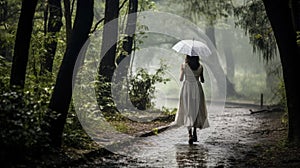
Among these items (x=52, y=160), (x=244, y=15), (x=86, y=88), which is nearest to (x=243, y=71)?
(x=244, y=15)

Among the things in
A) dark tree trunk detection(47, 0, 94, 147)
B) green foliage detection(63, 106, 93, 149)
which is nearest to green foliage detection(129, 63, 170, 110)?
green foliage detection(63, 106, 93, 149)

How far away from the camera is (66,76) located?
27.6 ft

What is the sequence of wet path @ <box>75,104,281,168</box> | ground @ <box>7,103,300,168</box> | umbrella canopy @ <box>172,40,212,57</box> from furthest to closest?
umbrella canopy @ <box>172,40,212,57</box>, wet path @ <box>75,104,281,168</box>, ground @ <box>7,103,300,168</box>

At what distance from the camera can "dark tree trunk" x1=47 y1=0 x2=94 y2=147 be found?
27.2ft

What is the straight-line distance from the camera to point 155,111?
63.1 feet

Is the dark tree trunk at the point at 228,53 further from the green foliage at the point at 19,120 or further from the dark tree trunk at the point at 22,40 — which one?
the green foliage at the point at 19,120

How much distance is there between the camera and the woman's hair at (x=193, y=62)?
11.4m

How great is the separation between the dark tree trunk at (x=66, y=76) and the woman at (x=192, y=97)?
3542mm

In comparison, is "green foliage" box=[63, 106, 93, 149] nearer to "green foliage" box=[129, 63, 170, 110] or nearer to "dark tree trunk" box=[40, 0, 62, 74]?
"dark tree trunk" box=[40, 0, 62, 74]

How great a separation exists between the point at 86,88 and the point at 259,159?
5400 mm

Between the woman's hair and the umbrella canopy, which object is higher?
the umbrella canopy

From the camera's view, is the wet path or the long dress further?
the long dress

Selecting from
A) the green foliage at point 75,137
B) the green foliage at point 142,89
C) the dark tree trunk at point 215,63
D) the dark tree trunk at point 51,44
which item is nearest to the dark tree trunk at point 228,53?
the dark tree trunk at point 215,63

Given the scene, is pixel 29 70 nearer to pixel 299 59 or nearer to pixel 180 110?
pixel 180 110
